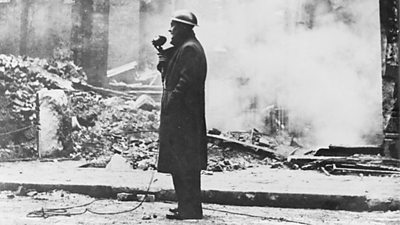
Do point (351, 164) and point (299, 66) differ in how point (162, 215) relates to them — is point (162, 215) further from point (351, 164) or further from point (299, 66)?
point (299, 66)

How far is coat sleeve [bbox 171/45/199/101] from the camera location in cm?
452

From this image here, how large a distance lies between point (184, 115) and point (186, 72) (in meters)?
0.43

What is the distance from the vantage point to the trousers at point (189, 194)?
4.52 m

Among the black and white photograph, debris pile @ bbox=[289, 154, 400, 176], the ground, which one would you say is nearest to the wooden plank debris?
the black and white photograph

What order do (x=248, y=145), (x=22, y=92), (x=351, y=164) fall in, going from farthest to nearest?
(x=248, y=145)
(x=22, y=92)
(x=351, y=164)

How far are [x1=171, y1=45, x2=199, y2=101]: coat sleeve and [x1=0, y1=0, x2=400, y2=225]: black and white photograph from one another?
1.19 meters

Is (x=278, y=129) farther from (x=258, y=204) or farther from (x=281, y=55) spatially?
(x=258, y=204)

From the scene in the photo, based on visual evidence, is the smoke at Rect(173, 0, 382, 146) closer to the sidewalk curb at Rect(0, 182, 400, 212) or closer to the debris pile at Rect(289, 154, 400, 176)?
the debris pile at Rect(289, 154, 400, 176)

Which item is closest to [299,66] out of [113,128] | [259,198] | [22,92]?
[259,198]

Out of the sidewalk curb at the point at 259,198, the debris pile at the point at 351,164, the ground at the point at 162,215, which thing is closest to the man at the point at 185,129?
the ground at the point at 162,215

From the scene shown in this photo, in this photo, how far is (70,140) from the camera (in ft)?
20.4

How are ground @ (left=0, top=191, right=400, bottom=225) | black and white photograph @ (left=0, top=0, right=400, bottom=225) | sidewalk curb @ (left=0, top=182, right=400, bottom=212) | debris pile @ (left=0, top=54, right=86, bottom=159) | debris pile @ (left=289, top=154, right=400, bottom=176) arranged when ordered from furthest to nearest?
debris pile @ (left=0, top=54, right=86, bottom=159), debris pile @ (left=289, top=154, right=400, bottom=176), black and white photograph @ (left=0, top=0, right=400, bottom=225), sidewalk curb @ (left=0, top=182, right=400, bottom=212), ground @ (left=0, top=191, right=400, bottom=225)

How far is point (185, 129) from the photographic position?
15.0 feet

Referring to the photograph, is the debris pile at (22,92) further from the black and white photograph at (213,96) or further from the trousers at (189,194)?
the trousers at (189,194)
